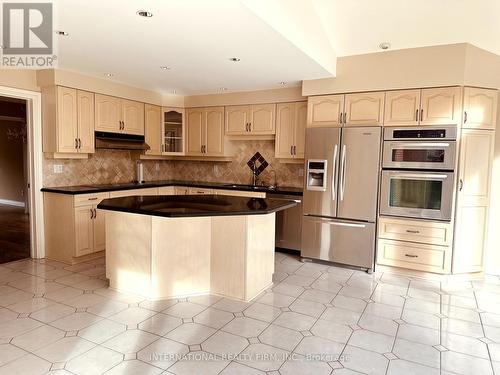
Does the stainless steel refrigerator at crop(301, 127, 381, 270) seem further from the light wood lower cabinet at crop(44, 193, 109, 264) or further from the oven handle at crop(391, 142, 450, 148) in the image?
the light wood lower cabinet at crop(44, 193, 109, 264)

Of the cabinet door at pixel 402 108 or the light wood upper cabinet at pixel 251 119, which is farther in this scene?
the light wood upper cabinet at pixel 251 119

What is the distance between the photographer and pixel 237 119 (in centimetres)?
547

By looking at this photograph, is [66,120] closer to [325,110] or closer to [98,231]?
[98,231]

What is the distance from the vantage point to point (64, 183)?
4.72 metres

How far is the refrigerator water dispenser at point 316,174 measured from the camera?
14.2ft

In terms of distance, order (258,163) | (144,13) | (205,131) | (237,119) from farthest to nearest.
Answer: (205,131)
(258,163)
(237,119)
(144,13)

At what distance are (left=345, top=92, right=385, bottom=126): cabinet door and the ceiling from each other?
1.38 feet

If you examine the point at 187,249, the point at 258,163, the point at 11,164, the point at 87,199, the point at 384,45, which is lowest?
the point at 187,249

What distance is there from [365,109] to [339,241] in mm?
1613

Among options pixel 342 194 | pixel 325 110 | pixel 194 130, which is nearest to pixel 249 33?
pixel 325 110

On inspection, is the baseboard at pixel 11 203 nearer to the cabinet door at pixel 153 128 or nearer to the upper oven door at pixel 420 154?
the cabinet door at pixel 153 128

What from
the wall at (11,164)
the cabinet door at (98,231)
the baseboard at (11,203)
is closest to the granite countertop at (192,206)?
the cabinet door at (98,231)

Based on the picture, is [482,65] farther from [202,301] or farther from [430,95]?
[202,301]

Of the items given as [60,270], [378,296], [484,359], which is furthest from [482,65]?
[60,270]
